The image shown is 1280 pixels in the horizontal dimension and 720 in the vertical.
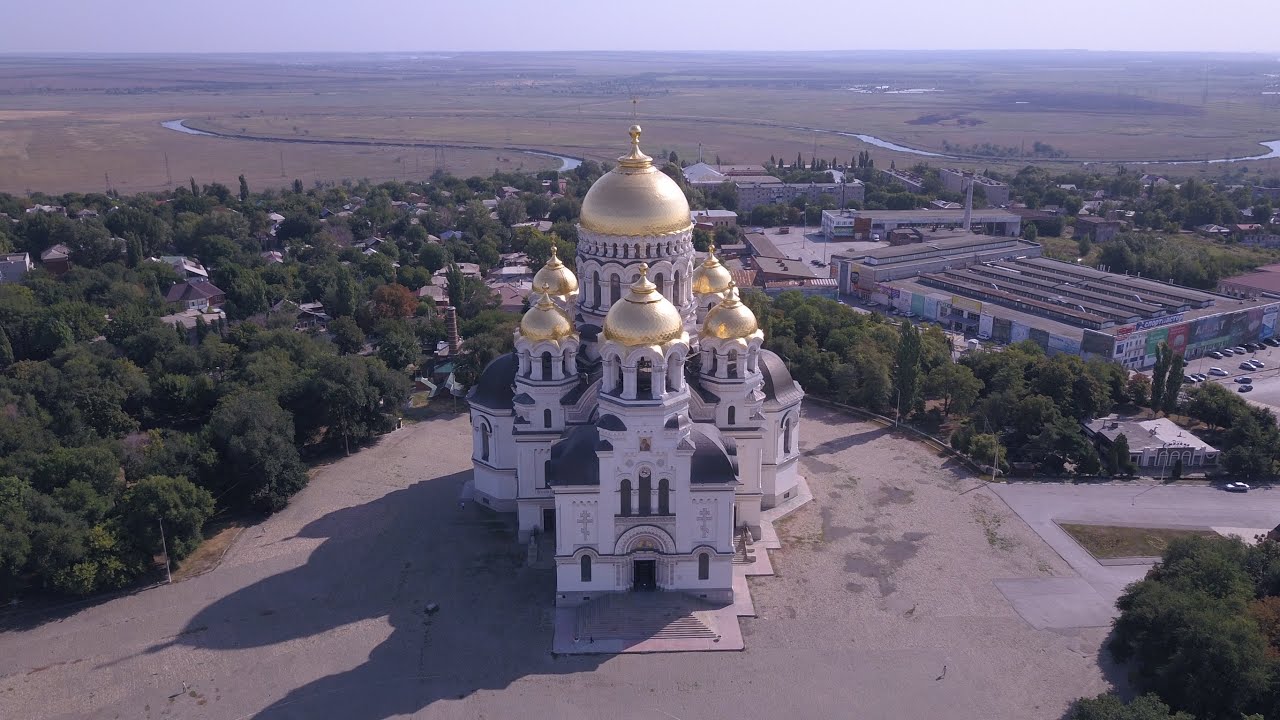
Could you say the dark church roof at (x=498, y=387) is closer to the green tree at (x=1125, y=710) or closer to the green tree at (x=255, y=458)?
the green tree at (x=255, y=458)

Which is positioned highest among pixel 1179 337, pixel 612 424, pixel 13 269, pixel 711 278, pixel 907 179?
pixel 711 278

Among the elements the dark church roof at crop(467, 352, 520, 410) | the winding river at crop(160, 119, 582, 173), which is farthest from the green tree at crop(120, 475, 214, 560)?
the winding river at crop(160, 119, 582, 173)

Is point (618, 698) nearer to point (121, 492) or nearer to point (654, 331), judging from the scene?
point (654, 331)

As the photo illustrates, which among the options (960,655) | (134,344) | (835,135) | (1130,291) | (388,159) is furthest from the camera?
(835,135)

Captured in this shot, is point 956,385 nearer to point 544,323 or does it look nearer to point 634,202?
point 634,202

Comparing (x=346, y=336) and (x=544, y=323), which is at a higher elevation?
(x=544, y=323)

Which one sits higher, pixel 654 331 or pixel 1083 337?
pixel 654 331

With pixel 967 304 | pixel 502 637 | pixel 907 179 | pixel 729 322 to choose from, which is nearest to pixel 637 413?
pixel 729 322

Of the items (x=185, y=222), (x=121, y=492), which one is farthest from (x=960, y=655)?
(x=185, y=222)
